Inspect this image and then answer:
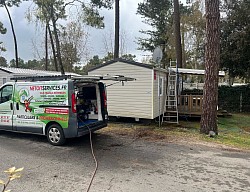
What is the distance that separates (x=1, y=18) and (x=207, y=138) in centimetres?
2532

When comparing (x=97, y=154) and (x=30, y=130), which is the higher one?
(x=30, y=130)

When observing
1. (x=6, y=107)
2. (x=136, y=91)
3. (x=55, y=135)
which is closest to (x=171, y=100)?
(x=136, y=91)

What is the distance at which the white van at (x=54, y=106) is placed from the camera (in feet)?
18.8

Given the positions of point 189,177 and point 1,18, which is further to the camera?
point 1,18

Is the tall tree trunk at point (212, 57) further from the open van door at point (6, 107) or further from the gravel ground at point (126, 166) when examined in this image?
the open van door at point (6, 107)

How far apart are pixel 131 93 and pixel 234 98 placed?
9.50 metres

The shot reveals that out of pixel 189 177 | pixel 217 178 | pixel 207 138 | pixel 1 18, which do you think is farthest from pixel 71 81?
pixel 1 18

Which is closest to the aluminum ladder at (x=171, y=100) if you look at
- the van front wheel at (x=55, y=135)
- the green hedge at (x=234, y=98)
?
the green hedge at (x=234, y=98)

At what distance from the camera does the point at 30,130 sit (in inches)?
251

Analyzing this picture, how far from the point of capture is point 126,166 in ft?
15.0

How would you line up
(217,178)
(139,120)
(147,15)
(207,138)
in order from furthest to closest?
(147,15), (139,120), (207,138), (217,178)

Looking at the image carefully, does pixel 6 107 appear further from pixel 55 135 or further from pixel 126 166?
pixel 126 166

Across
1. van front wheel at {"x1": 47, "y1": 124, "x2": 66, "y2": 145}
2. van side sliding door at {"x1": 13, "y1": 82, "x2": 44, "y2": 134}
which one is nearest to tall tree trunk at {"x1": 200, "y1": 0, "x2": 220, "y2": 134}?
van front wheel at {"x1": 47, "y1": 124, "x2": 66, "y2": 145}

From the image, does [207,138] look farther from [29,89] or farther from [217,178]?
[29,89]
